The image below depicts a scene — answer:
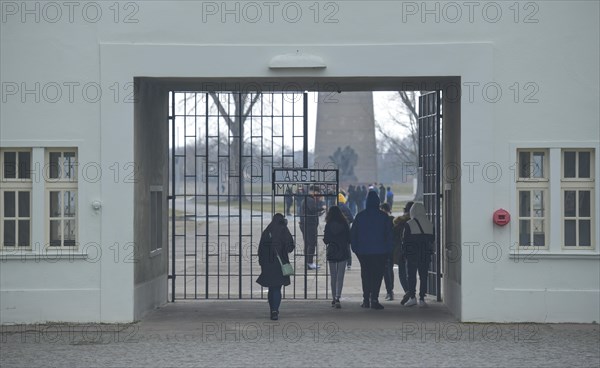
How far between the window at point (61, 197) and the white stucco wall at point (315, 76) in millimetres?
291

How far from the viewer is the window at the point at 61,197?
51.9 ft

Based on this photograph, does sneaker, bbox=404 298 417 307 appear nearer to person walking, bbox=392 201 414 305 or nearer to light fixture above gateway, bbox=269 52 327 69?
person walking, bbox=392 201 414 305

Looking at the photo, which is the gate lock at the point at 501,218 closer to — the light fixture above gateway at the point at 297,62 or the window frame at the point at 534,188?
the window frame at the point at 534,188

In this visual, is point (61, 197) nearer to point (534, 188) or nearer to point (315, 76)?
point (315, 76)

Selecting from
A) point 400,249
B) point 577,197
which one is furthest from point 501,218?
point 400,249

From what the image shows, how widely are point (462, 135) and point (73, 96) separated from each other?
552 centimetres

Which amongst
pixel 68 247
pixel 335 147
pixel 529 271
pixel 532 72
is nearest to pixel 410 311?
pixel 529 271

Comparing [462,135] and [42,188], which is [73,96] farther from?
[462,135]

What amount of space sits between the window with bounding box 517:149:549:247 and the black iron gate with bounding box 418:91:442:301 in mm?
2623

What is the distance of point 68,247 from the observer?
15734mm

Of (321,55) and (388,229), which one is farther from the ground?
(321,55)

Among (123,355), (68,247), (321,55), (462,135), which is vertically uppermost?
(321,55)

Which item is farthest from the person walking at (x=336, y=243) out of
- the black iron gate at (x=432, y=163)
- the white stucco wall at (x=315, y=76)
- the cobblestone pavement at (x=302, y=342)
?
the white stucco wall at (x=315, y=76)

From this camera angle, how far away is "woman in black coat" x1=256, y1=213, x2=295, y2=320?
1620 cm
